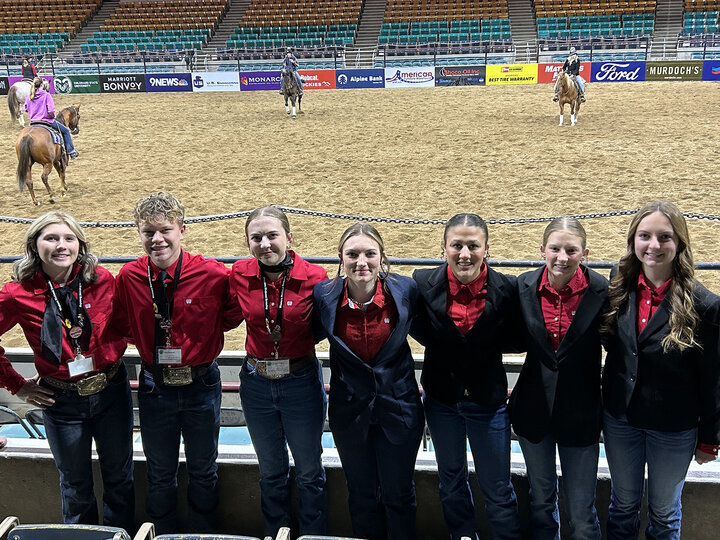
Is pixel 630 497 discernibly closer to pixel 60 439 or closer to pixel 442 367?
pixel 442 367

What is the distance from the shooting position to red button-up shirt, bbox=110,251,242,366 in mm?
3197

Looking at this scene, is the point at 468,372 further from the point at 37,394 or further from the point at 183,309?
the point at 37,394

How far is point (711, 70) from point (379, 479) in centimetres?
2439

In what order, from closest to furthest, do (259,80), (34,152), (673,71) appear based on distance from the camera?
1. (34,152)
2. (673,71)
3. (259,80)

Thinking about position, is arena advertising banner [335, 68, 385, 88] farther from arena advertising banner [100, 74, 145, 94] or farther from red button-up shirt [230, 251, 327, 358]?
red button-up shirt [230, 251, 327, 358]

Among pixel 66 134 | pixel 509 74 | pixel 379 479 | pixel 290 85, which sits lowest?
pixel 379 479

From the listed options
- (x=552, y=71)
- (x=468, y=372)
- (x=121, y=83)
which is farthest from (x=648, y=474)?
(x=121, y=83)

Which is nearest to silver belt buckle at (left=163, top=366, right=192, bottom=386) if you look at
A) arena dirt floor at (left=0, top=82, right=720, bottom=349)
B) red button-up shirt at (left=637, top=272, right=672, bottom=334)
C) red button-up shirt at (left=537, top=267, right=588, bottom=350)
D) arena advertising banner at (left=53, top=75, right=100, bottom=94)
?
red button-up shirt at (left=537, top=267, right=588, bottom=350)

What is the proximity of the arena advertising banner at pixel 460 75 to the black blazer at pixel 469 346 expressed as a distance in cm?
2351

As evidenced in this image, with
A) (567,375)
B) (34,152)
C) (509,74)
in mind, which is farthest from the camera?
(509,74)

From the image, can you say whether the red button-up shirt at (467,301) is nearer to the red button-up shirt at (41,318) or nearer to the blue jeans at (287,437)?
the blue jeans at (287,437)

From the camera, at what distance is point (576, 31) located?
29.5m

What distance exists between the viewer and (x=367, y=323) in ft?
9.99

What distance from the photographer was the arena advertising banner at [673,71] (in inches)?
895
